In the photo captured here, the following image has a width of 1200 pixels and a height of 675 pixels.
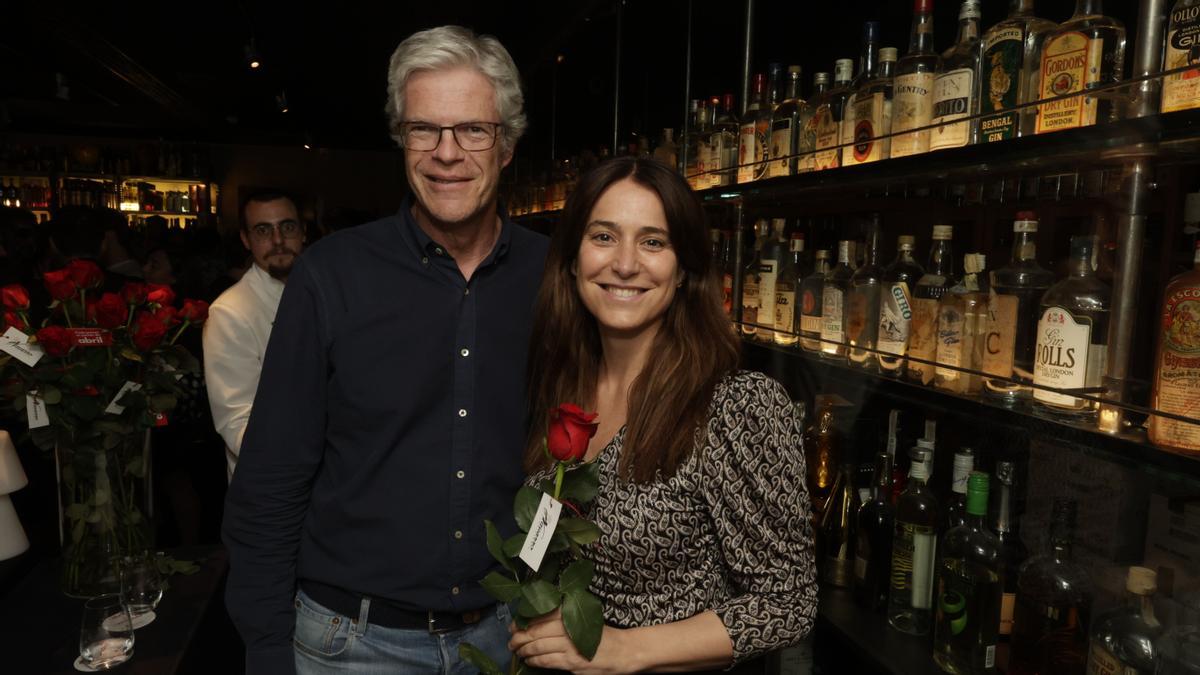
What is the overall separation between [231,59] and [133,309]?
4.97m

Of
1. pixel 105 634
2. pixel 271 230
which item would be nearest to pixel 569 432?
pixel 105 634

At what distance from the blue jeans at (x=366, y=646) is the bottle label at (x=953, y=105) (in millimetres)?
1221

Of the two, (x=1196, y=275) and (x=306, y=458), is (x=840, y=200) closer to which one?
(x=1196, y=275)

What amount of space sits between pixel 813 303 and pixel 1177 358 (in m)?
0.98

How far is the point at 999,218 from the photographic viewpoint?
63.9 inches

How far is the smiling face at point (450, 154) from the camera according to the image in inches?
58.1

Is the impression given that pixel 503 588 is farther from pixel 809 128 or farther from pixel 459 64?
pixel 809 128

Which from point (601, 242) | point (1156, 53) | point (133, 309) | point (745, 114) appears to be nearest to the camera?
point (1156, 53)

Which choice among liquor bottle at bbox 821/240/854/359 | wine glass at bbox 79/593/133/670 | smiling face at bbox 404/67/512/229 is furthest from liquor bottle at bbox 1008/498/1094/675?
wine glass at bbox 79/593/133/670

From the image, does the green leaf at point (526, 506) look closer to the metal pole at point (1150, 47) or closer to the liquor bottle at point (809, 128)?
the metal pole at point (1150, 47)

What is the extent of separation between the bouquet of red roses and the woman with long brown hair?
0.12m

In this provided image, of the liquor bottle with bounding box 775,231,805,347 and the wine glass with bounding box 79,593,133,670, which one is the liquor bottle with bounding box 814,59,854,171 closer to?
the liquor bottle with bounding box 775,231,805,347

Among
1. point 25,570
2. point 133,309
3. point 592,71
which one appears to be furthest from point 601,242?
point 592,71

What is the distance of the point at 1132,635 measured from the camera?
3.81 ft
